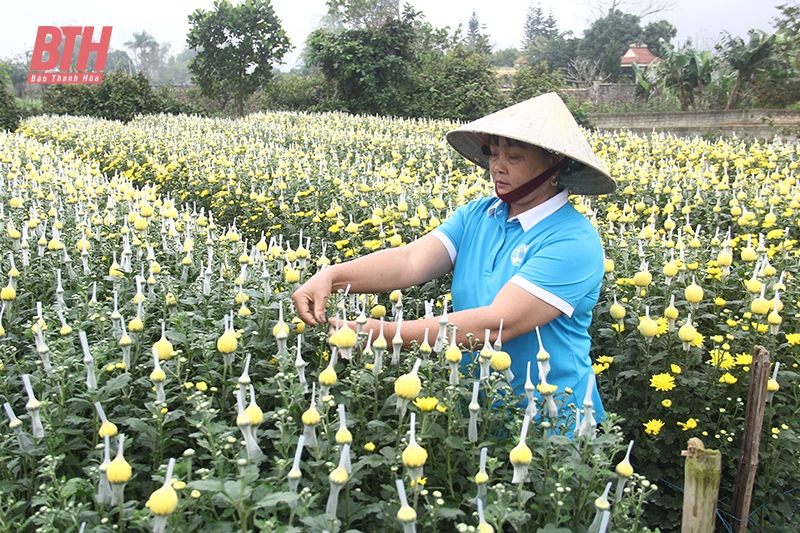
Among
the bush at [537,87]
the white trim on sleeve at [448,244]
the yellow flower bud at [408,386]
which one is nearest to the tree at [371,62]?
the bush at [537,87]

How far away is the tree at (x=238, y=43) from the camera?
1892 cm

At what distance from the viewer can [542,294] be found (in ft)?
6.57

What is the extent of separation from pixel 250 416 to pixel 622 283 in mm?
2074

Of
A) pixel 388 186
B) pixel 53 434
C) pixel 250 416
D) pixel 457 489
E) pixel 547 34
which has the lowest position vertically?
pixel 457 489

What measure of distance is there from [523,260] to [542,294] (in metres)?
0.23

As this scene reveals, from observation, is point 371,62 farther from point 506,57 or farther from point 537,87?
point 506,57

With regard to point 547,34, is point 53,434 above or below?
below

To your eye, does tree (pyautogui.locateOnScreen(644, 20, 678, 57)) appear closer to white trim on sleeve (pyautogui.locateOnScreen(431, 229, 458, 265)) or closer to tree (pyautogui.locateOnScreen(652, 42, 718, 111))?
tree (pyautogui.locateOnScreen(652, 42, 718, 111))

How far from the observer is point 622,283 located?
9.32ft

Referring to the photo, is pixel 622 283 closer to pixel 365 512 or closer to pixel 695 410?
pixel 695 410

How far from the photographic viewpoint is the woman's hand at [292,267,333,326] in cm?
197

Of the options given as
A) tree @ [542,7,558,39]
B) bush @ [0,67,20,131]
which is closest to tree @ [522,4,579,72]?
tree @ [542,7,558,39]

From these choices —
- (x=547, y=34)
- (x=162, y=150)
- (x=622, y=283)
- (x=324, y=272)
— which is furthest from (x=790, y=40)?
(x=547, y=34)

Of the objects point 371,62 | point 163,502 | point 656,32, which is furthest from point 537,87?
point 656,32
